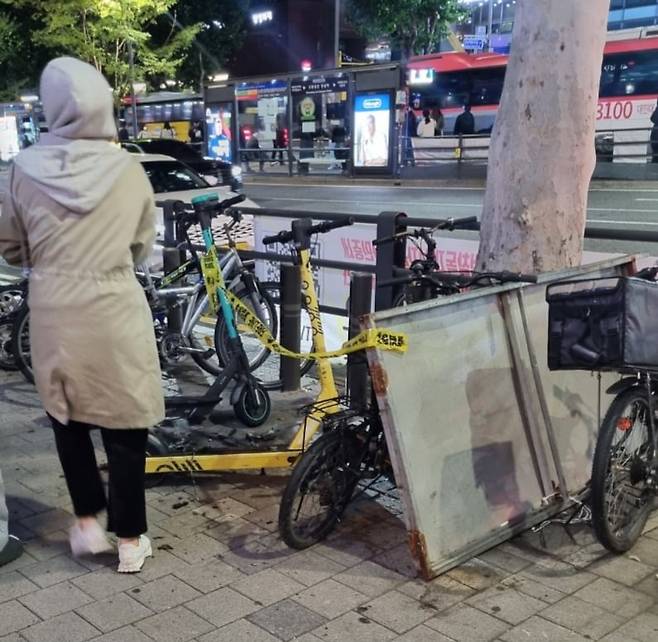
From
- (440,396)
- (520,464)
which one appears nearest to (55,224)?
(440,396)

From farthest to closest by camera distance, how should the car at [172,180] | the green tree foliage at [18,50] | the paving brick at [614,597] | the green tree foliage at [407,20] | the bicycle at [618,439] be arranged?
the green tree foliage at [407,20] < the green tree foliage at [18,50] < the car at [172,180] < the bicycle at [618,439] < the paving brick at [614,597]

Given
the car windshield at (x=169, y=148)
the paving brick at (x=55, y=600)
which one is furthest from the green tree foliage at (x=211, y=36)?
the paving brick at (x=55, y=600)

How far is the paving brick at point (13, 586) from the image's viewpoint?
10.3 ft

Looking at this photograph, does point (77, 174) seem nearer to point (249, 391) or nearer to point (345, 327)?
point (249, 391)

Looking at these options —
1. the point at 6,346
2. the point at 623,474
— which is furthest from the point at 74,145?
the point at 6,346

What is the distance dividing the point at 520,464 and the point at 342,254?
3.42 m

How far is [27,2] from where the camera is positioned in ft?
70.6

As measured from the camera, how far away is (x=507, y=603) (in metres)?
3.06

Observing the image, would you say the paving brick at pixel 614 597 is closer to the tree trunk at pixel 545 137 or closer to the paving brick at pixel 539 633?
the paving brick at pixel 539 633

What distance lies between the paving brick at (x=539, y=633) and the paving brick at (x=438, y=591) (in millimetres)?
274

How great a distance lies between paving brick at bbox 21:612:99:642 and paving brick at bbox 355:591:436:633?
102 centimetres

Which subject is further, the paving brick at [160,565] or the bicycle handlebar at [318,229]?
the bicycle handlebar at [318,229]

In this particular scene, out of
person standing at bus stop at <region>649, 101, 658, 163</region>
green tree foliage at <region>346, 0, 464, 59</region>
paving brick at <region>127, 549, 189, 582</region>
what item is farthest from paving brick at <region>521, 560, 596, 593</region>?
green tree foliage at <region>346, 0, 464, 59</region>

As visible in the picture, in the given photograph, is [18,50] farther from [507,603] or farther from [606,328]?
[507,603]
